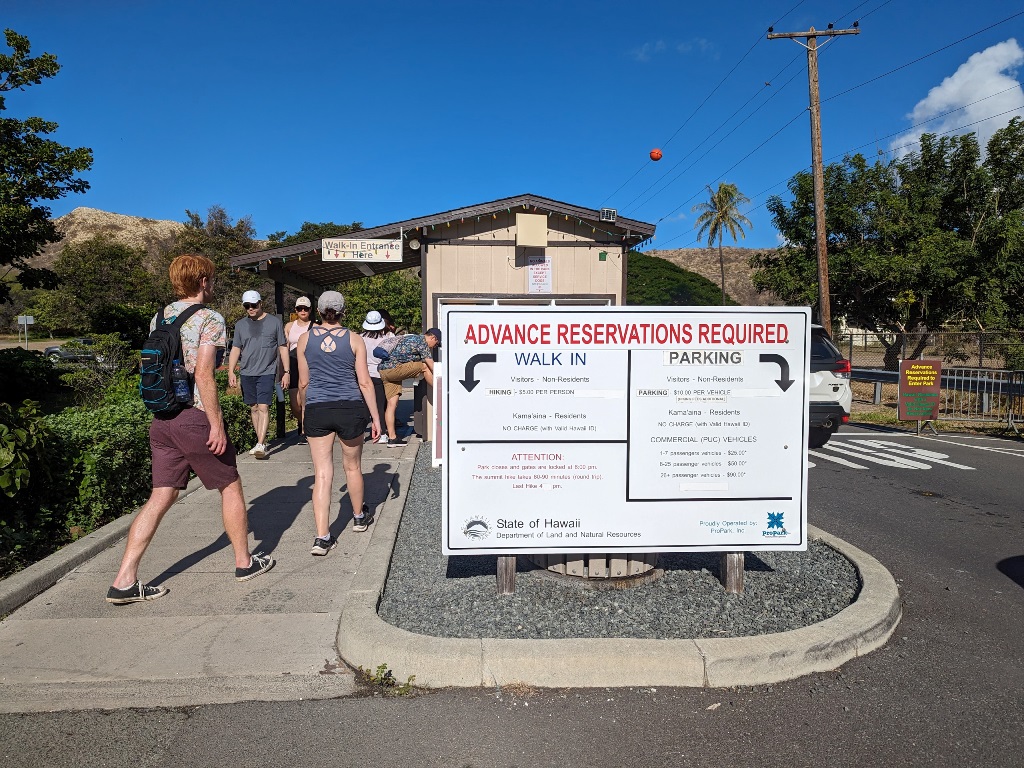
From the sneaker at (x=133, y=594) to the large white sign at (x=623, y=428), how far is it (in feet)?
5.51

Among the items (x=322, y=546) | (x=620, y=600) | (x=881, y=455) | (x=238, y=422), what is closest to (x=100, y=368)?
(x=238, y=422)

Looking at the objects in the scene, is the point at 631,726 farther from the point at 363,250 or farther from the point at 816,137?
the point at 816,137

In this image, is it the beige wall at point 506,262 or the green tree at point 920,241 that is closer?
the beige wall at point 506,262

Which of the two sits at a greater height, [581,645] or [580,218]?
[580,218]

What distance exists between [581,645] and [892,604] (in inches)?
74.0

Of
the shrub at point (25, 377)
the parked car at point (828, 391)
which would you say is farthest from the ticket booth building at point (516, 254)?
the shrub at point (25, 377)

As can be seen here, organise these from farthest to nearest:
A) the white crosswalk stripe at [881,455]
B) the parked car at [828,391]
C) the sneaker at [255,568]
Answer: the parked car at [828,391], the white crosswalk stripe at [881,455], the sneaker at [255,568]

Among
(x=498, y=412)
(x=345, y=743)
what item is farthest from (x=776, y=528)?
(x=345, y=743)

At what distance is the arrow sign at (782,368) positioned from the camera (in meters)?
3.98

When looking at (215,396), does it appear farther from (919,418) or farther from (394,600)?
(919,418)

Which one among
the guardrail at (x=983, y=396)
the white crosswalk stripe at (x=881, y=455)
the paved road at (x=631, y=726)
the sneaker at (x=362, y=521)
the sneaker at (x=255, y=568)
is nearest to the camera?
the paved road at (x=631, y=726)

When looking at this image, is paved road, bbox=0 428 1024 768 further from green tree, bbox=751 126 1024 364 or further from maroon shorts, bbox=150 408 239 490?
green tree, bbox=751 126 1024 364

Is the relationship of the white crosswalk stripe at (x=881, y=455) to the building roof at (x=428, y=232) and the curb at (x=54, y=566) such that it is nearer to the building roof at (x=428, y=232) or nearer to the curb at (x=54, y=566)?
the building roof at (x=428, y=232)

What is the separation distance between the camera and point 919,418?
1287 centimetres
